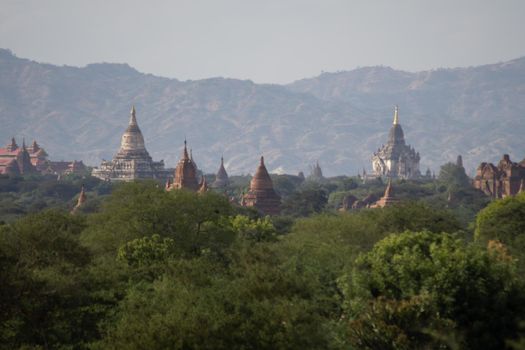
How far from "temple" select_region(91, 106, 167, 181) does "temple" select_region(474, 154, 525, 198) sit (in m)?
49.6

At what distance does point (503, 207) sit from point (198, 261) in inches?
1278

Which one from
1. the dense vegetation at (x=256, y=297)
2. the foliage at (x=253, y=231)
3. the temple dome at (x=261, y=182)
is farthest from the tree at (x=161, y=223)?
the temple dome at (x=261, y=182)

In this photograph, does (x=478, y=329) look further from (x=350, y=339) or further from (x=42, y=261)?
(x=42, y=261)

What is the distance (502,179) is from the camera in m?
148

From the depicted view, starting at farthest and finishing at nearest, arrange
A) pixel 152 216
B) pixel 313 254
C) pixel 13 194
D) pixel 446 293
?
pixel 13 194 → pixel 152 216 → pixel 313 254 → pixel 446 293

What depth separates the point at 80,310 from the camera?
3180 cm

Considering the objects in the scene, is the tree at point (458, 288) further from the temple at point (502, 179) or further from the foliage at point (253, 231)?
the temple at point (502, 179)

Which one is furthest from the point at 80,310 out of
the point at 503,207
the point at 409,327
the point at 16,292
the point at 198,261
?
the point at 503,207

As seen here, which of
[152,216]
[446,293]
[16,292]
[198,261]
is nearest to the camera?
[16,292]

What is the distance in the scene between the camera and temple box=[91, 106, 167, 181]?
599ft

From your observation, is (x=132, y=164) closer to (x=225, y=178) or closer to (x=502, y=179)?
(x=225, y=178)

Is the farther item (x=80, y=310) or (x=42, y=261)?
(x=42, y=261)

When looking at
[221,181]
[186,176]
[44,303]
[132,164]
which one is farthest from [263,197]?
[44,303]

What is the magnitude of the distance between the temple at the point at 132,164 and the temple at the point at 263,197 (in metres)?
67.1
